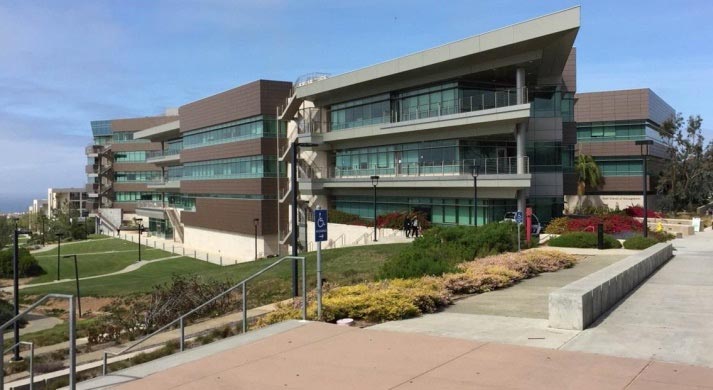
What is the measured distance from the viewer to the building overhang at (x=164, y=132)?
287 ft

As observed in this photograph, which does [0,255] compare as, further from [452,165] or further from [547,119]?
[547,119]

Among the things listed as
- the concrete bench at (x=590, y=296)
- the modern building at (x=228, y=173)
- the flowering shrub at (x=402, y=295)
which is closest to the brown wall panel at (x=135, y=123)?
the modern building at (x=228, y=173)

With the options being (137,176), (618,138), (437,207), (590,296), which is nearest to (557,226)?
(437,207)

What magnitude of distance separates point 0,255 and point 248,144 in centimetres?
2594

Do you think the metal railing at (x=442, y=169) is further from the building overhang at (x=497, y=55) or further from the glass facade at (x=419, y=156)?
the building overhang at (x=497, y=55)

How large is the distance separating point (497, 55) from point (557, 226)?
473 inches

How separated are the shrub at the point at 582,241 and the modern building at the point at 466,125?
28.0ft

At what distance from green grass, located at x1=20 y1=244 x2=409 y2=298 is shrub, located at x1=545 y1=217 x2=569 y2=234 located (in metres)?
10.1

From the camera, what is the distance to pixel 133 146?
115938 millimetres

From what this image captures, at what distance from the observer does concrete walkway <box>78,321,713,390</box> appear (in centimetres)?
735

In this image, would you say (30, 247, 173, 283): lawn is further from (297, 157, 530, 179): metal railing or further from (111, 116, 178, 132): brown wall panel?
(111, 116, 178, 132): brown wall panel

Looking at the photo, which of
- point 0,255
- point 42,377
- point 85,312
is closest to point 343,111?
point 85,312

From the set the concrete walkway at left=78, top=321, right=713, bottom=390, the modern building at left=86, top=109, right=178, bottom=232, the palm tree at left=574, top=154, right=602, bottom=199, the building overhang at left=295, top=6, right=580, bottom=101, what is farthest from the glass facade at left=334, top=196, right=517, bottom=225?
the modern building at left=86, top=109, right=178, bottom=232

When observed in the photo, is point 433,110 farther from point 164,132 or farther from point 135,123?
point 135,123
